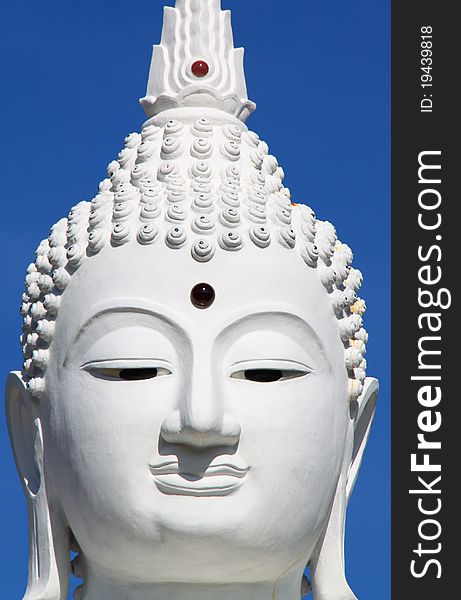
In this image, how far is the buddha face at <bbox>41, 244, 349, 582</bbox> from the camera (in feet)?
49.4

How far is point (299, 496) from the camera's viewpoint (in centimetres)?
1540

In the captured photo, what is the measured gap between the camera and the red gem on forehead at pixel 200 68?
659 inches

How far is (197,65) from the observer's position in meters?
16.8

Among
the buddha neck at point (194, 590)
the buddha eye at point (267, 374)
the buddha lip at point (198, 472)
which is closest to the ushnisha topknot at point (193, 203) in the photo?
the buddha eye at point (267, 374)

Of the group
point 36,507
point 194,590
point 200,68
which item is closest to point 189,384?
point 194,590

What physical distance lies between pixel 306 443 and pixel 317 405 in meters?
0.33

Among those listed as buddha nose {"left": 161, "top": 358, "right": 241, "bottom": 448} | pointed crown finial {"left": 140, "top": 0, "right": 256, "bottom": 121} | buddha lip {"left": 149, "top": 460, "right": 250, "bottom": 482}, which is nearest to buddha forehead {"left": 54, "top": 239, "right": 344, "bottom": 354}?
buddha nose {"left": 161, "top": 358, "right": 241, "bottom": 448}

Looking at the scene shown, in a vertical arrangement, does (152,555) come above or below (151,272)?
below

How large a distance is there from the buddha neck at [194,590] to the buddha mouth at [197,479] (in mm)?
889

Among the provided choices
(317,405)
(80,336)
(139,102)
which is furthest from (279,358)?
(139,102)

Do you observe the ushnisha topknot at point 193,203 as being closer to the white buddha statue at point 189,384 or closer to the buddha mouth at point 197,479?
the white buddha statue at point 189,384

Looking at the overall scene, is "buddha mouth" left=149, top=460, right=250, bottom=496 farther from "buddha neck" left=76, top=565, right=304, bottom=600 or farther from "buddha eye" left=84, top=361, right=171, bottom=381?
"buddha neck" left=76, top=565, right=304, bottom=600

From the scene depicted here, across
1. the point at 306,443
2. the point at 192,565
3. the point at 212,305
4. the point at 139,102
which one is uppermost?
the point at 139,102

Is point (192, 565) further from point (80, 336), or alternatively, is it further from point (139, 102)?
point (139, 102)
